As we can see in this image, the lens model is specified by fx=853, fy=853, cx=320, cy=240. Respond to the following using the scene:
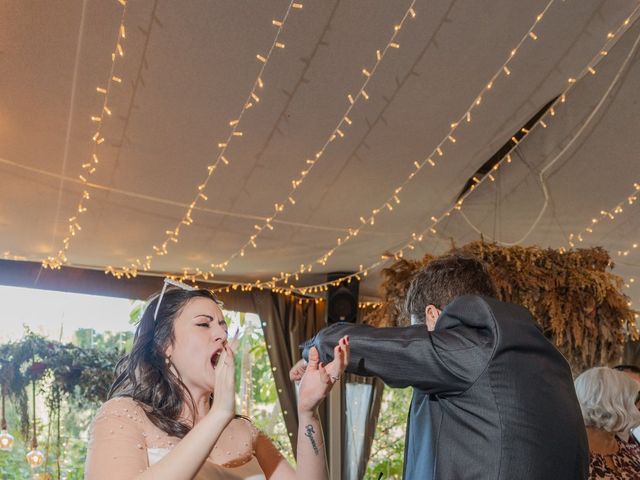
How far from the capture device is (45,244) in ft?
18.9

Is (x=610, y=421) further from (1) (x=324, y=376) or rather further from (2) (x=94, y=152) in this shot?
(2) (x=94, y=152)

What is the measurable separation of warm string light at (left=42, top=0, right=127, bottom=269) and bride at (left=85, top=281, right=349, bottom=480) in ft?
4.19

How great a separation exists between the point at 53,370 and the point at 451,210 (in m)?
2.98

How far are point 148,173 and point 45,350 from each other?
216 centimetres

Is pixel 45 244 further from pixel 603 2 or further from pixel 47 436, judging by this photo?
pixel 603 2

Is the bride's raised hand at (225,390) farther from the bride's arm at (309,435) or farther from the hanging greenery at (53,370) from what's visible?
the hanging greenery at (53,370)

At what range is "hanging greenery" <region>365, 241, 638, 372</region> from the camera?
399 centimetres

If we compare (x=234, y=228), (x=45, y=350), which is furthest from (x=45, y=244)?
(x=234, y=228)

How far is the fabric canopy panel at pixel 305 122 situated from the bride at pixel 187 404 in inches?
52.2

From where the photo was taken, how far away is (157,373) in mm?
2090

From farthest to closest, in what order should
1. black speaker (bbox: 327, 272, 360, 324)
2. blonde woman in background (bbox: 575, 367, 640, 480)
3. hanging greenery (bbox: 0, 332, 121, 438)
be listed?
black speaker (bbox: 327, 272, 360, 324), hanging greenery (bbox: 0, 332, 121, 438), blonde woman in background (bbox: 575, 367, 640, 480)

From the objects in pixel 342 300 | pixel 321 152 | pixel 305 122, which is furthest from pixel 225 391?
pixel 342 300

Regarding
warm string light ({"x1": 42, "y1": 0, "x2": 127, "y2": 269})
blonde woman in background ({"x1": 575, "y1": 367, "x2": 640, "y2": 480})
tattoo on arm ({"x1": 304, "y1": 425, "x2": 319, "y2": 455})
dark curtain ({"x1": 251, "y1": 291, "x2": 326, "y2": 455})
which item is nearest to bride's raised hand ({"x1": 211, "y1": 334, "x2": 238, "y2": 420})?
tattoo on arm ({"x1": 304, "y1": 425, "x2": 319, "y2": 455})

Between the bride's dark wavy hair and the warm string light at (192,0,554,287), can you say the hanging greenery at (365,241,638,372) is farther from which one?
the bride's dark wavy hair
